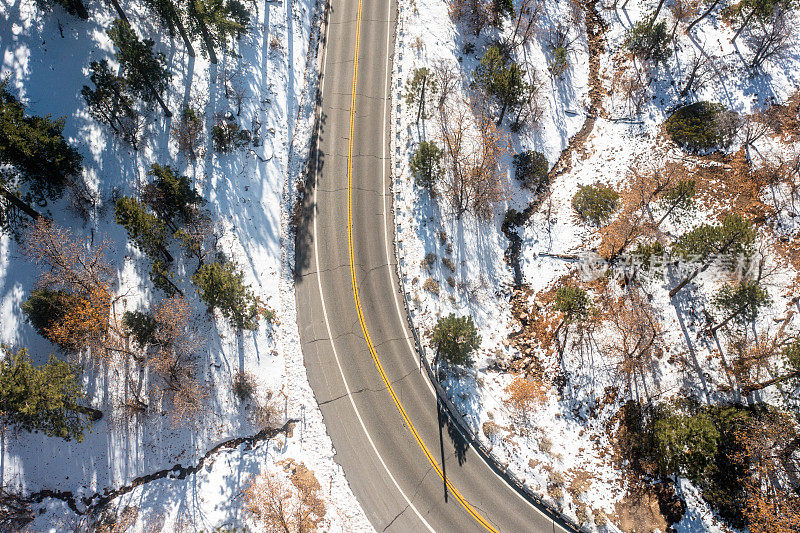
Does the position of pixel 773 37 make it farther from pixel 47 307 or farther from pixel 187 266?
pixel 47 307

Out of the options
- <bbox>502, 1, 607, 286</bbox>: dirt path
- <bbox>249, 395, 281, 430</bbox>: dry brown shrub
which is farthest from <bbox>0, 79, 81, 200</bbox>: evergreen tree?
<bbox>502, 1, 607, 286</bbox>: dirt path

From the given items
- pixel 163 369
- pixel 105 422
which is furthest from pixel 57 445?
pixel 163 369

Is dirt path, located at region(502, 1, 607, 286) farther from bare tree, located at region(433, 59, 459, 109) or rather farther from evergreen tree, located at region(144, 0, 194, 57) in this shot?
evergreen tree, located at region(144, 0, 194, 57)

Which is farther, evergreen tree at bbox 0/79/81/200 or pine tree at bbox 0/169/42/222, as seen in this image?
pine tree at bbox 0/169/42/222

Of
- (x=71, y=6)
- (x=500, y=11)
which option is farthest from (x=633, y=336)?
(x=71, y=6)

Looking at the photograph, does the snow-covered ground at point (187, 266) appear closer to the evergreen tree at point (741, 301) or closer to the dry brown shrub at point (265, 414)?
the dry brown shrub at point (265, 414)
